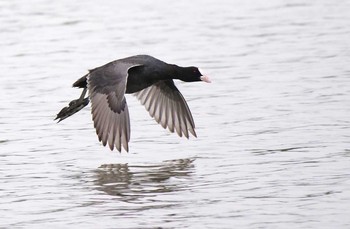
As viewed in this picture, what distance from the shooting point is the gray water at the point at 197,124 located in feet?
30.4

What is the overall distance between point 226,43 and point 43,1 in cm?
536

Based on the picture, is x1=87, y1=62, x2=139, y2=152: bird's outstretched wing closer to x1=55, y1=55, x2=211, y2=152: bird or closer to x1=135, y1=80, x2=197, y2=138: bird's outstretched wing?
x1=55, y1=55, x2=211, y2=152: bird

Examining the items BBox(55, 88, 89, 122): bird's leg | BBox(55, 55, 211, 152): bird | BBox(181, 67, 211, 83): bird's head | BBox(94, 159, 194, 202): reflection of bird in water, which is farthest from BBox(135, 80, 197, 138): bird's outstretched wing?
BBox(94, 159, 194, 202): reflection of bird in water

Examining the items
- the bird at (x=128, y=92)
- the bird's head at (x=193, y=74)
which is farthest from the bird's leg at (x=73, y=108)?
the bird's head at (x=193, y=74)

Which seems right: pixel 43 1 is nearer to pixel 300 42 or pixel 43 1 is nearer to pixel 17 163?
pixel 300 42

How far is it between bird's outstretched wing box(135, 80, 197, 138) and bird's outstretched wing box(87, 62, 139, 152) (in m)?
0.80

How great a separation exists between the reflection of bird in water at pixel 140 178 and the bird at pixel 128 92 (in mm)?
225

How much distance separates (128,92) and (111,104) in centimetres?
104

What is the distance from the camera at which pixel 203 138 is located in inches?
475

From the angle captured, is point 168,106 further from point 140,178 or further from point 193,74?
point 140,178

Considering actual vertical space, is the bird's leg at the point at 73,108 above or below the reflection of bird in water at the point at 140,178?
above

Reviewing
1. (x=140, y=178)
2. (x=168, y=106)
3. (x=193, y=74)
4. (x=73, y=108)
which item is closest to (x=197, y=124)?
(x=168, y=106)

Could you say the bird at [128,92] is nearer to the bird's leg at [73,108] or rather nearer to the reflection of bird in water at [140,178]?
the bird's leg at [73,108]

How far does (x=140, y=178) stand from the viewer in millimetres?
10500
